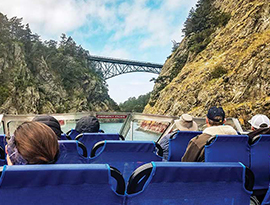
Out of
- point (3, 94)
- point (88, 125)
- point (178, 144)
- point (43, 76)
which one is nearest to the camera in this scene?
point (178, 144)

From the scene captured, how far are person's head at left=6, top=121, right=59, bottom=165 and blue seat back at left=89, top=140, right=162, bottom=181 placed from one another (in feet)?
2.16

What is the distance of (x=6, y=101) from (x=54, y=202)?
1437 inches

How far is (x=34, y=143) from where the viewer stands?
1006 mm

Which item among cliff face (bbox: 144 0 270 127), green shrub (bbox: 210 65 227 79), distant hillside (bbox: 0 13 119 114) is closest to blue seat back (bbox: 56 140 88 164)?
cliff face (bbox: 144 0 270 127)

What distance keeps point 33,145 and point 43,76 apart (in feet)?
156

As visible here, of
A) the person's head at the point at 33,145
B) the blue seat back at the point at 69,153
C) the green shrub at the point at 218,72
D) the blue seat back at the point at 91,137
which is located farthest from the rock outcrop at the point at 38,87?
the person's head at the point at 33,145

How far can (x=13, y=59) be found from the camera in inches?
1516

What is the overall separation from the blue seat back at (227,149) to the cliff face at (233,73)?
12880 mm

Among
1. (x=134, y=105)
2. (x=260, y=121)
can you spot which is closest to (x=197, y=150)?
(x=260, y=121)

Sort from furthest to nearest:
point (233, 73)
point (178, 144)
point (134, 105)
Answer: point (134, 105)
point (233, 73)
point (178, 144)

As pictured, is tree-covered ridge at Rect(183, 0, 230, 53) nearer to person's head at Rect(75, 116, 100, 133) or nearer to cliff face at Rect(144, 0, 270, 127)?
cliff face at Rect(144, 0, 270, 127)

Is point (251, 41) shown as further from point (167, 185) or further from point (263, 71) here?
point (167, 185)

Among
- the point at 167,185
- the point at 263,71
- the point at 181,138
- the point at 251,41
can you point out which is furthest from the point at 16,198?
the point at 251,41

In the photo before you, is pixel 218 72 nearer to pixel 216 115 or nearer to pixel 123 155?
pixel 216 115
